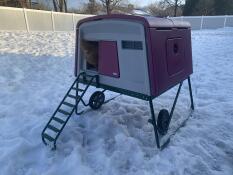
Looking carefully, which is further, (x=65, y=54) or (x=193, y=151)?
(x=65, y=54)

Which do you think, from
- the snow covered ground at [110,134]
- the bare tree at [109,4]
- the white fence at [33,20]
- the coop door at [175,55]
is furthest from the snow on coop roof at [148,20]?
the bare tree at [109,4]

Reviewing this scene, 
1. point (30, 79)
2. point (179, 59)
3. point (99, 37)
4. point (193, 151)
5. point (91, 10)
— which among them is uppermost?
point (91, 10)

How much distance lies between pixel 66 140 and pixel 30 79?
3178 mm

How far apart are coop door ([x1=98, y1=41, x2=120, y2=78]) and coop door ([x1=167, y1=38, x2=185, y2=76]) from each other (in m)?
0.78

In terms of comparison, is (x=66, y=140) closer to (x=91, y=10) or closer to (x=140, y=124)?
(x=140, y=124)

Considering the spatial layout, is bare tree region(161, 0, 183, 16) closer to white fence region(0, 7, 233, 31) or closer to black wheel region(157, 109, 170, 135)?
white fence region(0, 7, 233, 31)

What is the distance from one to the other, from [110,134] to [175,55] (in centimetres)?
163

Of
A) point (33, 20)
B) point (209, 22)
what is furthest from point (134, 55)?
point (209, 22)

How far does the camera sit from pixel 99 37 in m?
3.85

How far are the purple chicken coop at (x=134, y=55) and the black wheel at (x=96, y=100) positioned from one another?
71 centimetres

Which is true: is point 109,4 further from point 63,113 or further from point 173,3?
point 63,113

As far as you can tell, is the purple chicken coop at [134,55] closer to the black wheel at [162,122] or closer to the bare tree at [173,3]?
the black wheel at [162,122]

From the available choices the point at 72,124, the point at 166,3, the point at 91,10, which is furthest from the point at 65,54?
the point at 166,3

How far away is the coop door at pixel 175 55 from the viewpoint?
371cm
